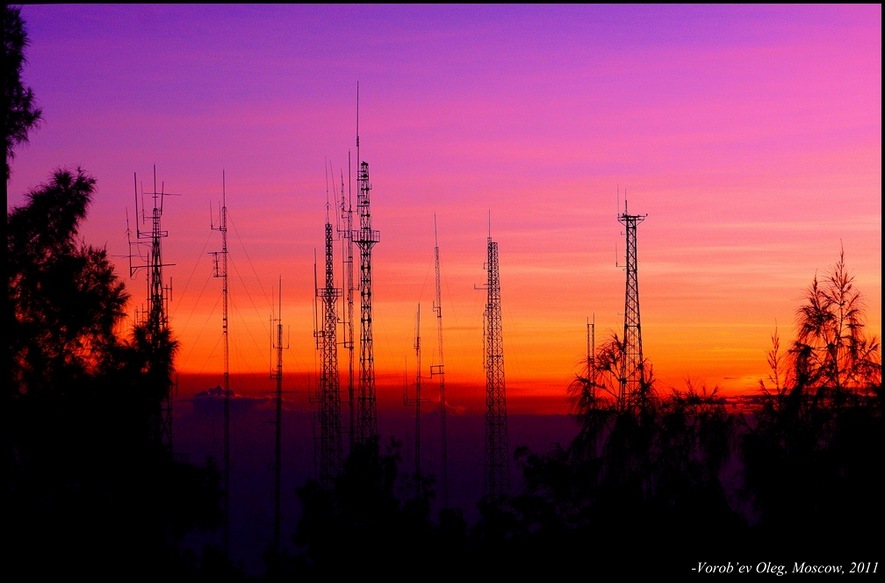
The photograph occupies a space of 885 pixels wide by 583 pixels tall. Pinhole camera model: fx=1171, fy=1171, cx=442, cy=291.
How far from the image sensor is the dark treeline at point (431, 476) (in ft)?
75.9

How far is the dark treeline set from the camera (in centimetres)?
2314

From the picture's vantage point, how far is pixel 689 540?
75.2 ft

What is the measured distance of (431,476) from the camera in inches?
977

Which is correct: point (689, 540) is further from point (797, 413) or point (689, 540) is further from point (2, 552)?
point (2, 552)

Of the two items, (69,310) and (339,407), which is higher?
(69,310)

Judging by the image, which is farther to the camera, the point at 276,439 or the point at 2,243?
the point at 276,439

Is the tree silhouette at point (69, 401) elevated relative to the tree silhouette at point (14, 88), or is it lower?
lower

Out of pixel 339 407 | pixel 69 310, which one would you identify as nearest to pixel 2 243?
pixel 69 310

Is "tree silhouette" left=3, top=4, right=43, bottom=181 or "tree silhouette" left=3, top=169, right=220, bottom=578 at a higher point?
"tree silhouette" left=3, top=4, right=43, bottom=181

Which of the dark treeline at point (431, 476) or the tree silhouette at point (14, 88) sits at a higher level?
the tree silhouette at point (14, 88)

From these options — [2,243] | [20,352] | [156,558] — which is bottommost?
[156,558]

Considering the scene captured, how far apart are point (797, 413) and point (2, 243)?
17.9 meters

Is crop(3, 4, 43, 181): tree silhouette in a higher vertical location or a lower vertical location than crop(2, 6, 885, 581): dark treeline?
higher

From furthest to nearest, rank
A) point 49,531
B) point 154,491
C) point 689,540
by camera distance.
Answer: point 154,491
point 49,531
point 689,540
